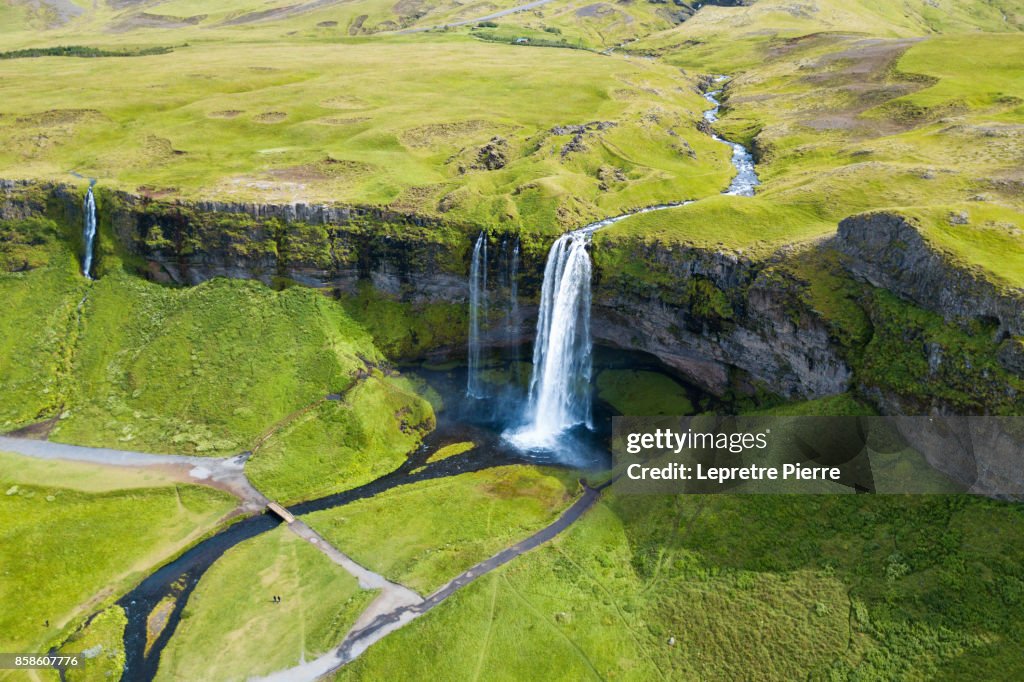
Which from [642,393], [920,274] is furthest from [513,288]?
[920,274]

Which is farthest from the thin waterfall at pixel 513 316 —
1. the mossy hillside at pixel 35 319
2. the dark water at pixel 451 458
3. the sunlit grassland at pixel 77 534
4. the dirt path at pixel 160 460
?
the mossy hillside at pixel 35 319

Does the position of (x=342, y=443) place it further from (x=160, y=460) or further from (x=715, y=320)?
(x=715, y=320)

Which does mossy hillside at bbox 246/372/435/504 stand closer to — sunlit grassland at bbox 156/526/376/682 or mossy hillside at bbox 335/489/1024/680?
sunlit grassland at bbox 156/526/376/682

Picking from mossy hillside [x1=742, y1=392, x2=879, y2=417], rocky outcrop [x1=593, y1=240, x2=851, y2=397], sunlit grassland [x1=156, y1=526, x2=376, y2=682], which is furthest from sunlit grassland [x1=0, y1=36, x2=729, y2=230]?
sunlit grassland [x1=156, y1=526, x2=376, y2=682]

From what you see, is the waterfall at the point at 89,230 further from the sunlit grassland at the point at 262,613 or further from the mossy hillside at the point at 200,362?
the sunlit grassland at the point at 262,613

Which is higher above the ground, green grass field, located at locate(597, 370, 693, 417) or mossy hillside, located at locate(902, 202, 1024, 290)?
mossy hillside, located at locate(902, 202, 1024, 290)
